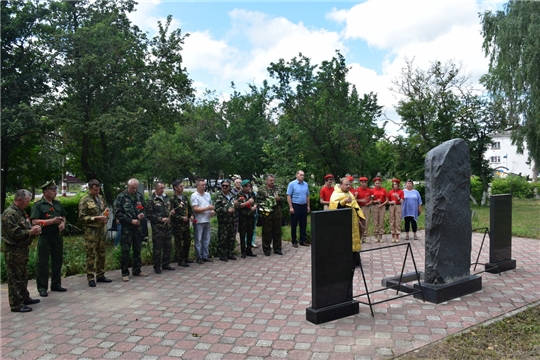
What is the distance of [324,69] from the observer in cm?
2134

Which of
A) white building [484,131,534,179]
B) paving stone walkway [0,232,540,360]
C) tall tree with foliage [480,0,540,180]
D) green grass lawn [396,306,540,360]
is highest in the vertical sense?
tall tree with foliage [480,0,540,180]

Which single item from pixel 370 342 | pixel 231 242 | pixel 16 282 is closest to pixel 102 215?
pixel 16 282

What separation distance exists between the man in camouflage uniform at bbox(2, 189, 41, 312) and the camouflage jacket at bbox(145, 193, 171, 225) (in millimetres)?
2208

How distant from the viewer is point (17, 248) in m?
5.60

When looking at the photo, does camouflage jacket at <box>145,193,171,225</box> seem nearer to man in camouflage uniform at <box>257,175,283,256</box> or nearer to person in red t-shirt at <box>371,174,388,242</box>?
man in camouflage uniform at <box>257,175,283,256</box>

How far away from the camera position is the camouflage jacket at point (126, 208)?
23.5 ft

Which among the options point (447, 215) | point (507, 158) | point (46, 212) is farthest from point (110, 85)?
point (507, 158)

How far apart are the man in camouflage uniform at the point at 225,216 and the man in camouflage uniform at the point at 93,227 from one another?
2378 mm

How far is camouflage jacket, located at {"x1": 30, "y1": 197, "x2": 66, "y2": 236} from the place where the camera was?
6258 mm

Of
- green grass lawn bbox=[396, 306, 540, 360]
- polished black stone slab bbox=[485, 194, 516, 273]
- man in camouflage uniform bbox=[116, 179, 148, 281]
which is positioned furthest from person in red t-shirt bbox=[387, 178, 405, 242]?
man in camouflage uniform bbox=[116, 179, 148, 281]

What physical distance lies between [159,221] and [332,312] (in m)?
3.94

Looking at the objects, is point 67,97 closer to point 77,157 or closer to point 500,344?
point 77,157

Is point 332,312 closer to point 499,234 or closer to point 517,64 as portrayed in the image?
point 499,234

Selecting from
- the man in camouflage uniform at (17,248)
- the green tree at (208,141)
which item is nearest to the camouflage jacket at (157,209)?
the man in camouflage uniform at (17,248)
